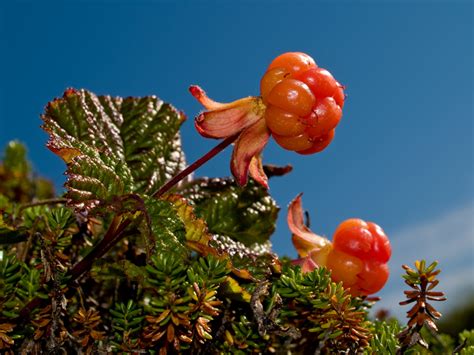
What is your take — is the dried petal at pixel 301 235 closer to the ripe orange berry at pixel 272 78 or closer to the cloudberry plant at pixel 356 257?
the cloudberry plant at pixel 356 257

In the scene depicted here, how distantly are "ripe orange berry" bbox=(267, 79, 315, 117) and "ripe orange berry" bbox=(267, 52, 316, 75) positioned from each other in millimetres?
35

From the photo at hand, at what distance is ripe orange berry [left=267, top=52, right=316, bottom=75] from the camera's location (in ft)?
3.46

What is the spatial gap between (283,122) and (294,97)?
5cm

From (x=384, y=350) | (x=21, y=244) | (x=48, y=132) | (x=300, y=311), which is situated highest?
(x=48, y=132)

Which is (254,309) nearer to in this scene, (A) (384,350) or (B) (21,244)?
(A) (384,350)

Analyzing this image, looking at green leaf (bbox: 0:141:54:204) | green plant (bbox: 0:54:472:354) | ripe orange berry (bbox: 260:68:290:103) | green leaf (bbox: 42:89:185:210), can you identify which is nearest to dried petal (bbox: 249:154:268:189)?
green plant (bbox: 0:54:472:354)

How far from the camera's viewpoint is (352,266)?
1.16m

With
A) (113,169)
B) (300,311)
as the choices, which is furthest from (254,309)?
(113,169)

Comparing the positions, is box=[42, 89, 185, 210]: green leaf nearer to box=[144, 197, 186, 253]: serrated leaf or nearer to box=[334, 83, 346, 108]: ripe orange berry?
box=[144, 197, 186, 253]: serrated leaf

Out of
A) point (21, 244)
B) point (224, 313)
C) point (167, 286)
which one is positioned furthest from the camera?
point (21, 244)

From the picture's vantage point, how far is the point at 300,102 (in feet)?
3.32

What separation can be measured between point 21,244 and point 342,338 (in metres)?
0.74

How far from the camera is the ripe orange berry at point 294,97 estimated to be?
1.01 meters

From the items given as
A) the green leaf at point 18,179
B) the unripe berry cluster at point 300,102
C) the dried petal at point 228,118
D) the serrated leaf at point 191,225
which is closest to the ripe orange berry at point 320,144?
the unripe berry cluster at point 300,102
